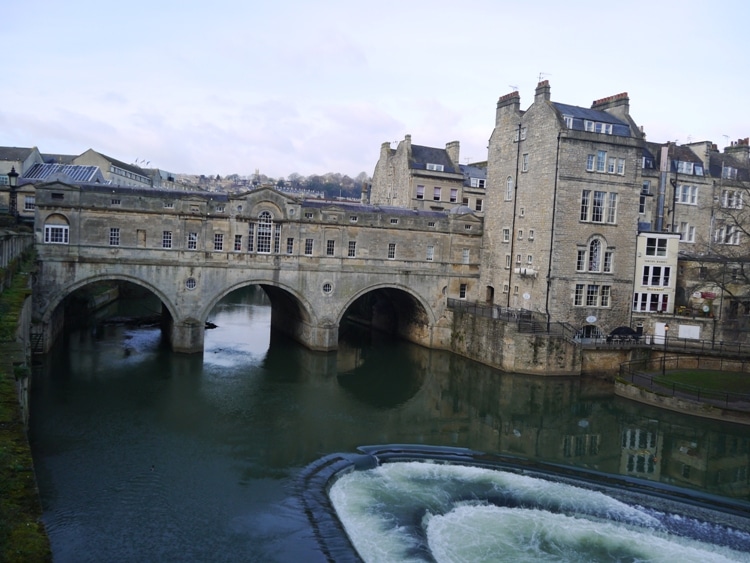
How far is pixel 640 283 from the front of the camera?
38.8 metres

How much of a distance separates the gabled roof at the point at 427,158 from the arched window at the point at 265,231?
61.5 ft

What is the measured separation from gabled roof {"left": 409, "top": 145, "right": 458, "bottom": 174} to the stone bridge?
10878 mm

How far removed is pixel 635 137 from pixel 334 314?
2074 cm

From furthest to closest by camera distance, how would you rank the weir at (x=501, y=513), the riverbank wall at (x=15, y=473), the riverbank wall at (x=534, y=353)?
the riverbank wall at (x=534, y=353) → the weir at (x=501, y=513) → the riverbank wall at (x=15, y=473)

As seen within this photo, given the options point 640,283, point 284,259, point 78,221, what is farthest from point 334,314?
point 640,283

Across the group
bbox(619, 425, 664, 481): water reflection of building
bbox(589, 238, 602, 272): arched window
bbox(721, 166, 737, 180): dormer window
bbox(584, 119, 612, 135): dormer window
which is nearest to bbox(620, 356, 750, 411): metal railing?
bbox(619, 425, 664, 481): water reflection of building

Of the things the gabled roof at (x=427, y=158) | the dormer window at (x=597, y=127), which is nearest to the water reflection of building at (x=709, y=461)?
the dormer window at (x=597, y=127)

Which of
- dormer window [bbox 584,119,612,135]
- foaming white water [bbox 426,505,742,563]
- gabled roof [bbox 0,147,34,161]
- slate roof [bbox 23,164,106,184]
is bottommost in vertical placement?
foaming white water [bbox 426,505,742,563]

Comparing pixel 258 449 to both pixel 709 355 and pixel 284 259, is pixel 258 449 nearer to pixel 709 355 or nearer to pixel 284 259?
pixel 284 259

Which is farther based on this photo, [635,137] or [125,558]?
[635,137]

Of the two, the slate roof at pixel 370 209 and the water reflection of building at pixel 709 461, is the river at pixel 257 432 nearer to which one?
the water reflection of building at pixel 709 461

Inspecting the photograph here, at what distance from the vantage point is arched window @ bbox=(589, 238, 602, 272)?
37.7m

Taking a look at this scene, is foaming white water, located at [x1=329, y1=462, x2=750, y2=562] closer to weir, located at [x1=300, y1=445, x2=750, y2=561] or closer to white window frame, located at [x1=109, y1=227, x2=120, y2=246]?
weir, located at [x1=300, y1=445, x2=750, y2=561]

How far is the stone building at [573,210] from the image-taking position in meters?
36.5
